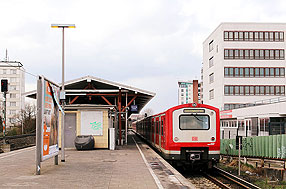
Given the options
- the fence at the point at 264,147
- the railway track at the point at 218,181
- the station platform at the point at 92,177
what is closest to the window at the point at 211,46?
the fence at the point at 264,147

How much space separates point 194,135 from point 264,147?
5.19 metres

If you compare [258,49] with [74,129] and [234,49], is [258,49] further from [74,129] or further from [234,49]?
[74,129]

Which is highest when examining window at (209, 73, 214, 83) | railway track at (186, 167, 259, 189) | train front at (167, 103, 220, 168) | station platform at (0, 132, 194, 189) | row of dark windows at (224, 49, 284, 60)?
Result: row of dark windows at (224, 49, 284, 60)

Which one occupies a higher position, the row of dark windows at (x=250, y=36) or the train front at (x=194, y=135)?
the row of dark windows at (x=250, y=36)

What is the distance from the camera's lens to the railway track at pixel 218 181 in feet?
41.5

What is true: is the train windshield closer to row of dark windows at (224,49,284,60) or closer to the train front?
the train front

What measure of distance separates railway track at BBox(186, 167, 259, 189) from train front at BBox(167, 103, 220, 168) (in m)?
0.68

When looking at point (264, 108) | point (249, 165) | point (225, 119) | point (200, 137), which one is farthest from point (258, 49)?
point (200, 137)

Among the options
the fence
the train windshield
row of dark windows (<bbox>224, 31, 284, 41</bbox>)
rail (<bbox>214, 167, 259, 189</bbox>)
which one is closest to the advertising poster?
the train windshield

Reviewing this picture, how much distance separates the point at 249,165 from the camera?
18344mm

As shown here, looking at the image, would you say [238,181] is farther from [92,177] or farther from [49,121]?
[49,121]

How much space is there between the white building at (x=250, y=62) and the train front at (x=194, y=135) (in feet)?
119

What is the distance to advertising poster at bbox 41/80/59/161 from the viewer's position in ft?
36.4

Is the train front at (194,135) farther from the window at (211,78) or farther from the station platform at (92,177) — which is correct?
the window at (211,78)
